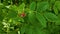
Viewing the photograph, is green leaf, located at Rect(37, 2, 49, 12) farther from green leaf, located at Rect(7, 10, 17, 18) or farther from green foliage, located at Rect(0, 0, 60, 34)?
green leaf, located at Rect(7, 10, 17, 18)

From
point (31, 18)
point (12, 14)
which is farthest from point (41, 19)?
point (12, 14)

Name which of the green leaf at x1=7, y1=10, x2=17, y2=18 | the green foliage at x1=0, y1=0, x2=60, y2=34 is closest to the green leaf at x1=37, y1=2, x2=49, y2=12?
the green foliage at x1=0, y1=0, x2=60, y2=34

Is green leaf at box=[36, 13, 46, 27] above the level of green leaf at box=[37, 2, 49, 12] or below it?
below

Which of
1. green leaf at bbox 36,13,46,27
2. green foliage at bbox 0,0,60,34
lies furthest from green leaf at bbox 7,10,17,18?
green leaf at bbox 36,13,46,27

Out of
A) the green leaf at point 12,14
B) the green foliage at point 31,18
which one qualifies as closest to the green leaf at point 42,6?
the green foliage at point 31,18

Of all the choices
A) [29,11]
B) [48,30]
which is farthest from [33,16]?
[48,30]

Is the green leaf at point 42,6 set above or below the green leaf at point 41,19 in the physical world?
above

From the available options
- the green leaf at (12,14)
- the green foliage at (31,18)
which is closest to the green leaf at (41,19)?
the green foliage at (31,18)

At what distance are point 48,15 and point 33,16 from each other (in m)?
0.08

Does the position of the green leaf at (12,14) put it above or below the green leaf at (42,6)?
below

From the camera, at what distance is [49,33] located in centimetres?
84

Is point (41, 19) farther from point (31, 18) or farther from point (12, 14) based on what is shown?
point (12, 14)

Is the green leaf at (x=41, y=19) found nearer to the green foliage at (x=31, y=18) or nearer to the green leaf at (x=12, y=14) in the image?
the green foliage at (x=31, y=18)

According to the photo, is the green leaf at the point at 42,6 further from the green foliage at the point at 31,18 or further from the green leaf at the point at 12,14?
the green leaf at the point at 12,14
